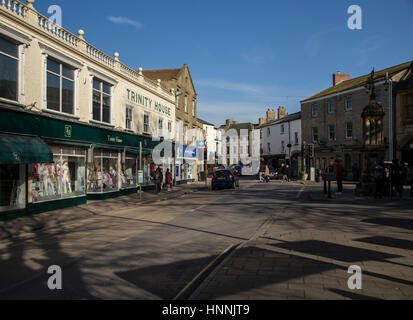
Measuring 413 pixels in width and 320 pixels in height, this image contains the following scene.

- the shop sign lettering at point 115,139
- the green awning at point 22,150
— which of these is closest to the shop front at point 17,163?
the green awning at point 22,150

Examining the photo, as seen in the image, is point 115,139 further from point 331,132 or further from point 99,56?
point 331,132

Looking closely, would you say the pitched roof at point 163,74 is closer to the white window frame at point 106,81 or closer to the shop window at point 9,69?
the white window frame at point 106,81

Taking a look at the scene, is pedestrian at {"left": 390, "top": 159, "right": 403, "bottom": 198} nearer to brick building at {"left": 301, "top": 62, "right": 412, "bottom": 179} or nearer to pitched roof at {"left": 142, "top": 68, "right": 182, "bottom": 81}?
brick building at {"left": 301, "top": 62, "right": 412, "bottom": 179}

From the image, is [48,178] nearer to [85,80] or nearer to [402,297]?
[85,80]

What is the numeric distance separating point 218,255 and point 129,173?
16498 millimetres

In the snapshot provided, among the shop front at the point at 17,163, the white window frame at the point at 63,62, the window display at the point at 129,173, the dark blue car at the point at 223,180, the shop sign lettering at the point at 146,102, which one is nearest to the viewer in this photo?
the shop front at the point at 17,163

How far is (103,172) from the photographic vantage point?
18.8m

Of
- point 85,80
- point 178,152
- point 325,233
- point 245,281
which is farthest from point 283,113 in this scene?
point 245,281

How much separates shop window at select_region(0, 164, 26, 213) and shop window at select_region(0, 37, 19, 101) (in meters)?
2.67

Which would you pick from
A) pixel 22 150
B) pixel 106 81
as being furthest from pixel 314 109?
pixel 22 150

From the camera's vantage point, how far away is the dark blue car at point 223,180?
2609 cm

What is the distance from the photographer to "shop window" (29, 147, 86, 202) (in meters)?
13.5

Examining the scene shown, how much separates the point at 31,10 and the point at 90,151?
6.87 m

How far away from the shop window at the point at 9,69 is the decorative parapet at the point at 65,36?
1.15m
